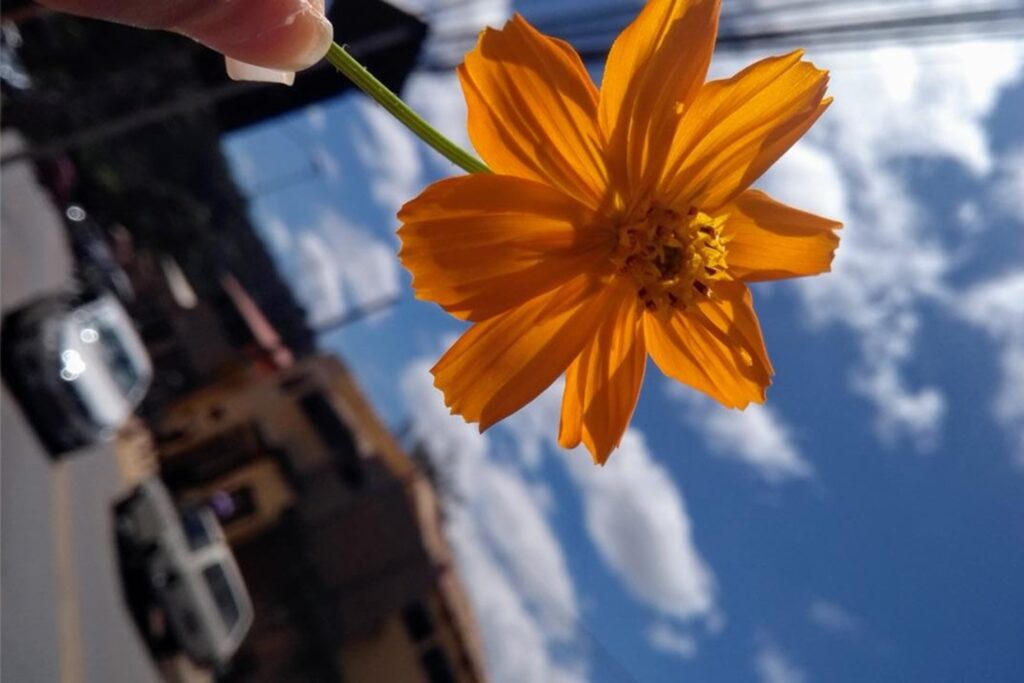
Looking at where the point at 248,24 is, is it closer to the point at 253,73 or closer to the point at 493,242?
the point at 253,73

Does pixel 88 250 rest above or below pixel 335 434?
above

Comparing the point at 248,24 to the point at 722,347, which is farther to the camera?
the point at 722,347

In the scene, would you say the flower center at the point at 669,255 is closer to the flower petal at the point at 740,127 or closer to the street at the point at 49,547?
the flower petal at the point at 740,127

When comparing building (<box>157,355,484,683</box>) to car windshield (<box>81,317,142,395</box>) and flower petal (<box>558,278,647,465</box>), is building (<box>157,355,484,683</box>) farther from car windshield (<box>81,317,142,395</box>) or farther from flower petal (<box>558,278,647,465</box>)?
flower petal (<box>558,278,647,465</box>)

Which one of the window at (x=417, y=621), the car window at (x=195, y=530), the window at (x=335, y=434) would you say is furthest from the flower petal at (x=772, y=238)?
the window at (x=417, y=621)

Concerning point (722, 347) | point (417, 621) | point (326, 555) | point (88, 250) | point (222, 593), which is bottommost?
point (722, 347)

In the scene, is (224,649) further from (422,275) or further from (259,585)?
(422,275)

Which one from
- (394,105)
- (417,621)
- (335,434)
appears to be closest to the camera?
(394,105)

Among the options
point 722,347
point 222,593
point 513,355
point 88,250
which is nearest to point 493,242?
point 513,355
